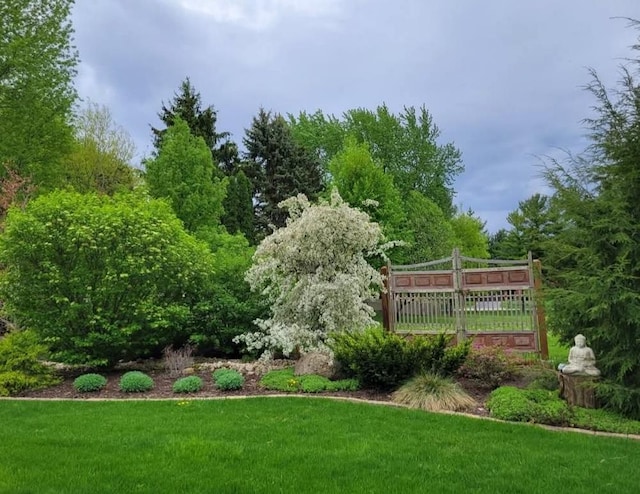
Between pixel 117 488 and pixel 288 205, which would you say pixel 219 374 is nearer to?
pixel 288 205

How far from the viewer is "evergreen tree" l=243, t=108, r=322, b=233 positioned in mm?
27953

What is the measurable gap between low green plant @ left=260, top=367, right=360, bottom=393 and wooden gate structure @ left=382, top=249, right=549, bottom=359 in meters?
3.10

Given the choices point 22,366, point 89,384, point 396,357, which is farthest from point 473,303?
point 22,366

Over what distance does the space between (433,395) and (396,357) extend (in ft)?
2.63

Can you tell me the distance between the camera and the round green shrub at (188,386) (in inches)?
277

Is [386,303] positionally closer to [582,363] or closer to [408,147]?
[582,363]

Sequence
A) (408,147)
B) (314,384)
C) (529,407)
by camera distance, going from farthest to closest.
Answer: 1. (408,147)
2. (314,384)
3. (529,407)

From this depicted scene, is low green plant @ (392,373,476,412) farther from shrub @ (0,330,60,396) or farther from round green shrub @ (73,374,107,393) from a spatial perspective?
shrub @ (0,330,60,396)

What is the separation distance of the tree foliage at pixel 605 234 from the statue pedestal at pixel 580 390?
0.98ft

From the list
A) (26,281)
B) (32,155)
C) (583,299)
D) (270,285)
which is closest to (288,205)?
(270,285)

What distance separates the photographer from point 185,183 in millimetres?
15805

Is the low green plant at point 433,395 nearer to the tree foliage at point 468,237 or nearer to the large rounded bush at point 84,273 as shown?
the large rounded bush at point 84,273

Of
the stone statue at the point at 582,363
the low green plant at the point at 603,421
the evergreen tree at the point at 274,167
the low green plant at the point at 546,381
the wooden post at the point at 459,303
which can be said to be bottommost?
the low green plant at the point at 603,421

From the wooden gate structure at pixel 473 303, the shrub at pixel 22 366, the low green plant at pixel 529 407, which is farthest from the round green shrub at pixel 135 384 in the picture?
the wooden gate structure at pixel 473 303
